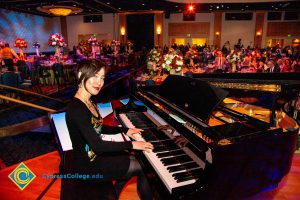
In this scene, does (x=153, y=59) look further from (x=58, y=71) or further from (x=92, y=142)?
(x=58, y=71)

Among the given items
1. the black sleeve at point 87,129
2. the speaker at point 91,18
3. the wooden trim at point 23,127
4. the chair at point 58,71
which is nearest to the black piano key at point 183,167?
the black sleeve at point 87,129

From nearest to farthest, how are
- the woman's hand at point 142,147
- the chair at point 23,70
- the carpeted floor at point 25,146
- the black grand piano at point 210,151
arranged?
1. the black grand piano at point 210,151
2. the woman's hand at point 142,147
3. the carpeted floor at point 25,146
4. the chair at point 23,70

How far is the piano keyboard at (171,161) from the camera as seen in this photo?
4.90 feet

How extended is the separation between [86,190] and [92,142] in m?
0.45

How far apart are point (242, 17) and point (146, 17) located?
7.96 metres

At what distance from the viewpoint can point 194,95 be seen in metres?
2.18

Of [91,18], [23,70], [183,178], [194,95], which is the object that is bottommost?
[183,178]

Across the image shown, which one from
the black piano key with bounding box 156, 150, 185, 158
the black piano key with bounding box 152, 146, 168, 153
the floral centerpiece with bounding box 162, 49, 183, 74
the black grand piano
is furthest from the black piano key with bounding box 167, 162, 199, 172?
the floral centerpiece with bounding box 162, 49, 183, 74

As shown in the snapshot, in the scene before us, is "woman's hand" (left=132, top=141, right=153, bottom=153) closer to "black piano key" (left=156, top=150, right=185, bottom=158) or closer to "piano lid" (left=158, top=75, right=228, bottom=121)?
"black piano key" (left=156, top=150, right=185, bottom=158)

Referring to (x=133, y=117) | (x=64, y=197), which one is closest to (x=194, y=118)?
(x=133, y=117)

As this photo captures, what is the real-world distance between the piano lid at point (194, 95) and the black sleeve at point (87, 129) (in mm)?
718

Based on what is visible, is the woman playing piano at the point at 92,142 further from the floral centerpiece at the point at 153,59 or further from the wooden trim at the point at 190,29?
the wooden trim at the point at 190,29

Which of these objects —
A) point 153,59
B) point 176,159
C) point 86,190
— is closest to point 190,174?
point 176,159

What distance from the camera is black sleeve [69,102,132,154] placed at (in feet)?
5.61
